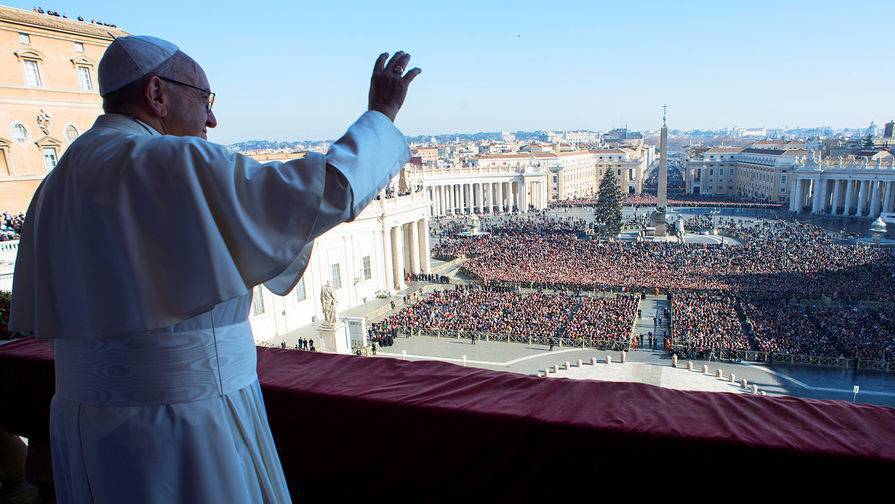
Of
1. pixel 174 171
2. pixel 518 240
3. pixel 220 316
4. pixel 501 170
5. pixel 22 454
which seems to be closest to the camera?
pixel 174 171

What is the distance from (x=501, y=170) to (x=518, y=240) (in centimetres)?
2773

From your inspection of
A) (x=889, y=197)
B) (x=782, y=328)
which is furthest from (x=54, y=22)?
(x=889, y=197)

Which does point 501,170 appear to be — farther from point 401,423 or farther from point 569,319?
point 401,423

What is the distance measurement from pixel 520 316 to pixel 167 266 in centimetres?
2014

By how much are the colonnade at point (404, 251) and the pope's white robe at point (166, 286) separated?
2703 centimetres

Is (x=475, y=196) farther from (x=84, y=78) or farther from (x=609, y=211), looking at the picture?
(x=84, y=78)

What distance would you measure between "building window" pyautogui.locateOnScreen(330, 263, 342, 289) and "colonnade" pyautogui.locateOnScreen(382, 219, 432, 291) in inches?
131

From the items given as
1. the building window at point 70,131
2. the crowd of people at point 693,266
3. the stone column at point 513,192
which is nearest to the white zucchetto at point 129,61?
the building window at point 70,131

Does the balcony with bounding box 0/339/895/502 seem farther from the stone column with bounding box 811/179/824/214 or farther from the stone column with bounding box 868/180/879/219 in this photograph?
the stone column with bounding box 811/179/824/214

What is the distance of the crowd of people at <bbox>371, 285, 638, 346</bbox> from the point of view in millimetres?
19547

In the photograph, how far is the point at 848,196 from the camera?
60469 mm

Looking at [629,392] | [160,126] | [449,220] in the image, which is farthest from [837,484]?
[449,220]

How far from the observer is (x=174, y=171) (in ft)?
4.36

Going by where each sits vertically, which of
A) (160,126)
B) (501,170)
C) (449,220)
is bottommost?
(449,220)
